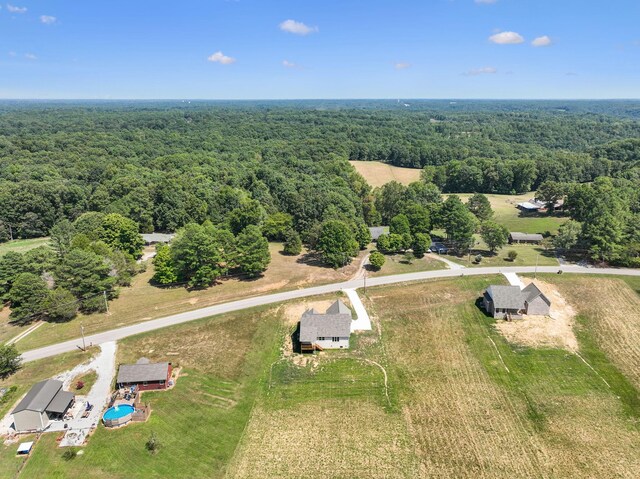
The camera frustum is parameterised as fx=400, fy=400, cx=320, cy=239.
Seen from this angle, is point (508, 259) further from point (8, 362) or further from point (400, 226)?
point (8, 362)

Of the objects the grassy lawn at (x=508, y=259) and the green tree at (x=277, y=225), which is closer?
the grassy lawn at (x=508, y=259)

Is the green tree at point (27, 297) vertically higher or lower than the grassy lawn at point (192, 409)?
higher

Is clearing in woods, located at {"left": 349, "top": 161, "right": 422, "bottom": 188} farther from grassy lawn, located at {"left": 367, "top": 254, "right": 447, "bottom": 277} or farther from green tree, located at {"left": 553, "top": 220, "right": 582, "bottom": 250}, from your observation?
green tree, located at {"left": 553, "top": 220, "right": 582, "bottom": 250}

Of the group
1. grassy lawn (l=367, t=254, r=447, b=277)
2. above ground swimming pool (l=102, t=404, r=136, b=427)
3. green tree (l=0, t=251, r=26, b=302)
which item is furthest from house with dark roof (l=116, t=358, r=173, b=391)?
grassy lawn (l=367, t=254, r=447, b=277)

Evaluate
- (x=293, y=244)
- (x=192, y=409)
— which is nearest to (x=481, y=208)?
(x=293, y=244)

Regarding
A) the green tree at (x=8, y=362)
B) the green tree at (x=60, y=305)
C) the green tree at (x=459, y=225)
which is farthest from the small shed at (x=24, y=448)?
the green tree at (x=459, y=225)

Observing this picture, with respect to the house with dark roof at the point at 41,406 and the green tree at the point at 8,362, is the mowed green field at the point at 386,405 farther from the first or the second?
the green tree at the point at 8,362

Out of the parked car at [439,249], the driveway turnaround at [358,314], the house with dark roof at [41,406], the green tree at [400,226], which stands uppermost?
the green tree at [400,226]

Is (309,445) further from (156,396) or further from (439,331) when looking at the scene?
(439,331)
